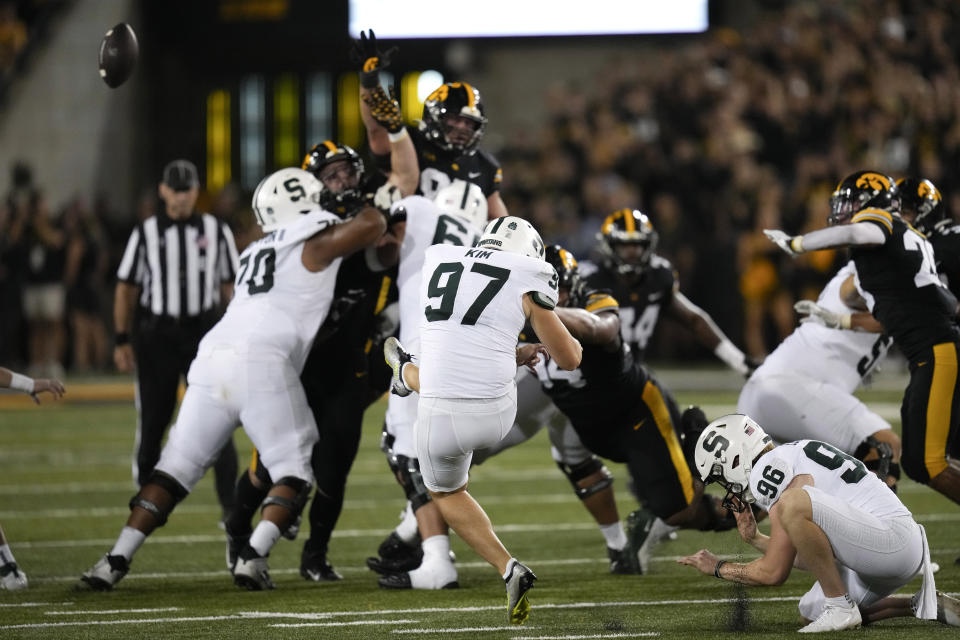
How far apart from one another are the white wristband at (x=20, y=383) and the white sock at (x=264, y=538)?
3.49 feet

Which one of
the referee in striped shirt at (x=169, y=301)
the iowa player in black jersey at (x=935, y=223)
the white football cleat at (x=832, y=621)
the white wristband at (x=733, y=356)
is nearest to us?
the white football cleat at (x=832, y=621)

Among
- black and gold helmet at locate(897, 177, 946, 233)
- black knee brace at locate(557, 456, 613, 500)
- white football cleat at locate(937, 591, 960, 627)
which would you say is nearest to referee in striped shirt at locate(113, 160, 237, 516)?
black knee brace at locate(557, 456, 613, 500)

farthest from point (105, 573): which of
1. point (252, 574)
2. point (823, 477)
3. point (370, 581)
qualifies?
point (823, 477)

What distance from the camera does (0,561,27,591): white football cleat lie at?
18.9 feet

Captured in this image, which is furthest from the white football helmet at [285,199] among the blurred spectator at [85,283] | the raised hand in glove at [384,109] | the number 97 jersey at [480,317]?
the blurred spectator at [85,283]

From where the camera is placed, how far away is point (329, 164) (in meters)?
6.30

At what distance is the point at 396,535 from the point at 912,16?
12013 millimetres

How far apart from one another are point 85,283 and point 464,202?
1094cm

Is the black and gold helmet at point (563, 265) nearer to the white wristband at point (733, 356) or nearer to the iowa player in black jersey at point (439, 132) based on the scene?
the iowa player in black jersey at point (439, 132)

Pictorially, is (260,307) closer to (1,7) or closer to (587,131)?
(587,131)

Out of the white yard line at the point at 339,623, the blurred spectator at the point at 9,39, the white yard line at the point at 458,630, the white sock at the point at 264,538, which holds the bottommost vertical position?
the white yard line at the point at 339,623

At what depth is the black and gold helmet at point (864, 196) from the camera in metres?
6.09

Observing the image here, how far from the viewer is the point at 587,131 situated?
659 inches

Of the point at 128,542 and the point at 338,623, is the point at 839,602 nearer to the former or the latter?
the point at 338,623
